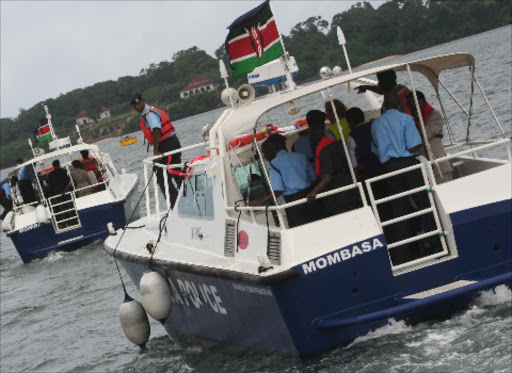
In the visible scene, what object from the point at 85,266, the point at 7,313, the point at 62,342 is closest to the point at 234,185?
the point at 62,342

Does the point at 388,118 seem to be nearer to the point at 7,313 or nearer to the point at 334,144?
the point at 334,144

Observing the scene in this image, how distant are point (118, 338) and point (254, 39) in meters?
5.77

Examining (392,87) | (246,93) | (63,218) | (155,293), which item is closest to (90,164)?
(63,218)

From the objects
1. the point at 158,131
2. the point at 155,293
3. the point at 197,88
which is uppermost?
the point at 197,88

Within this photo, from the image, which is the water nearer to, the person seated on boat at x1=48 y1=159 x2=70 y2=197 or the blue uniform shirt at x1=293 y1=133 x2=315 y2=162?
the person seated on boat at x1=48 y1=159 x2=70 y2=197

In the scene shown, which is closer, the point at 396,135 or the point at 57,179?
the point at 396,135

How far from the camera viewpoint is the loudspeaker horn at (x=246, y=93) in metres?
9.12

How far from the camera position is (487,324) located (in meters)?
8.01

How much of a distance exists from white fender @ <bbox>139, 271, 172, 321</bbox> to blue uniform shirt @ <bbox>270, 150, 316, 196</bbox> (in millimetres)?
2189

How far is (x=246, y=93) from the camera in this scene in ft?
30.0

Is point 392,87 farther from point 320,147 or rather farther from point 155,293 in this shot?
point 155,293

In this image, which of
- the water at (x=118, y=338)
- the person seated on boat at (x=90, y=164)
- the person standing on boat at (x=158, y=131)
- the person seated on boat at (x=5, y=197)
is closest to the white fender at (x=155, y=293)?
the water at (x=118, y=338)

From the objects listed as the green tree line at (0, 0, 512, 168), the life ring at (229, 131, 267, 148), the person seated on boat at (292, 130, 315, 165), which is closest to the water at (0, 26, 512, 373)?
the person seated on boat at (292, 130, 315, 165)

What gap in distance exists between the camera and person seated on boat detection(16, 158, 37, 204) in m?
22.4
